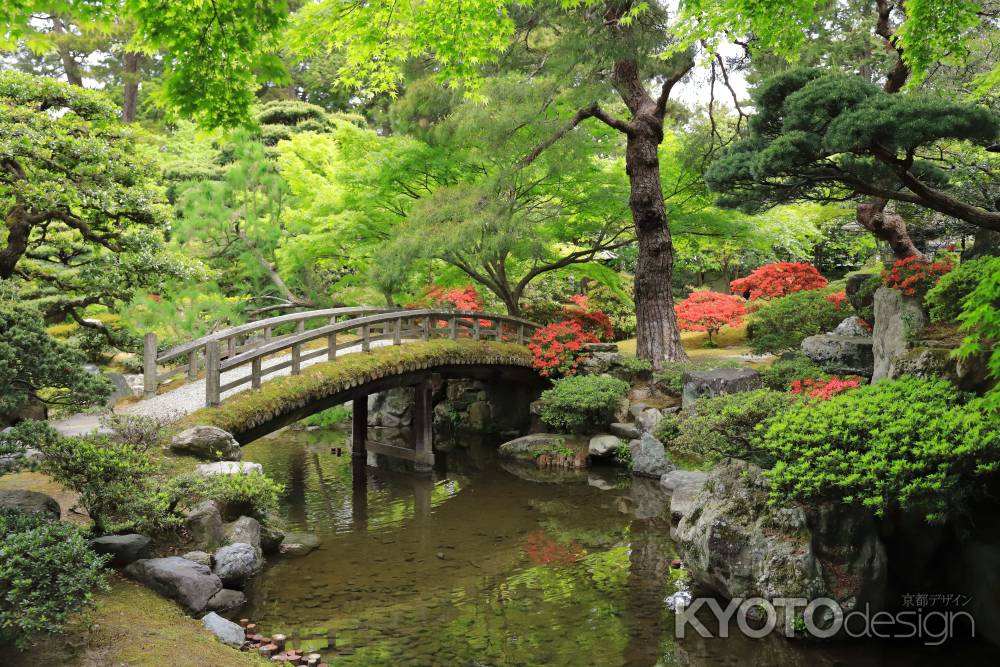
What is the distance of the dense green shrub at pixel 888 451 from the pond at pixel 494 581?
4.83 ft

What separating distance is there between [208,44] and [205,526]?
5098 mm

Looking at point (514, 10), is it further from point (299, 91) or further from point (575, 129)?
point (299, 91)

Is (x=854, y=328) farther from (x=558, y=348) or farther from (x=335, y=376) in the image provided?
(x=335, y=376)

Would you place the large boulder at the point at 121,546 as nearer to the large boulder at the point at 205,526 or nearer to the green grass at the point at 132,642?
the green grass at the point at 132,642

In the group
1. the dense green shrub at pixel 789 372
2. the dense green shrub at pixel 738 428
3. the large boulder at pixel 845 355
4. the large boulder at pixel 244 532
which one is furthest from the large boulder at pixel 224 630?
the large boulder at pixel 845 355

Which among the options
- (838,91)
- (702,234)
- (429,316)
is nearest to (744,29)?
(838,91)

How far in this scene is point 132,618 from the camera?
580 cm

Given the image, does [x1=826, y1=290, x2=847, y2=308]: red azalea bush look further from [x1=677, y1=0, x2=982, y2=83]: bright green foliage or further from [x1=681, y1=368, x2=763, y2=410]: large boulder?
[x1=677, y1=0, x2=982, y2=83]: bright green foliage

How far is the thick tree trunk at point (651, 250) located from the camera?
14641mm

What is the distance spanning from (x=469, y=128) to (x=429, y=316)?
13.4 ft

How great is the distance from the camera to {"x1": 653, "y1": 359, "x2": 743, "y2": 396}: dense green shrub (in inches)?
545

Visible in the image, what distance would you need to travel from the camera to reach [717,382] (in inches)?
504

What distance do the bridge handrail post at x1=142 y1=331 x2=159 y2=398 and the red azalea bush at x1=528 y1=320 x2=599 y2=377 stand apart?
8.52 m

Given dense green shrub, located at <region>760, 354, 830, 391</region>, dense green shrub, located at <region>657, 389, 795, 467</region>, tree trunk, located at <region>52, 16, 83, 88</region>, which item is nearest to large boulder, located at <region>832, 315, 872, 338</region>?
dense green shrub, located at <region>760, 354, 830, 391</region>
